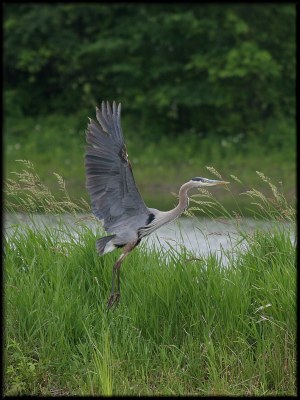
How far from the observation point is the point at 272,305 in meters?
4.90

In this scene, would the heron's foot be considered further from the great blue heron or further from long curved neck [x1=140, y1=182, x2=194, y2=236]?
long curved neck [x1=140, y1=182, x2=194, y2=236]

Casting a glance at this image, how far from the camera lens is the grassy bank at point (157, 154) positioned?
50.8ft

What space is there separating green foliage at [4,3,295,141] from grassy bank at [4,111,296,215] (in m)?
0.66

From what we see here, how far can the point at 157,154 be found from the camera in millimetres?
16938

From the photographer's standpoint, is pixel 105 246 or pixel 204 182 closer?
pixel 204 182

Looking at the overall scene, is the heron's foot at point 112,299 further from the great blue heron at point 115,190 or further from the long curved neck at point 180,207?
the long curved neck at point 180,207

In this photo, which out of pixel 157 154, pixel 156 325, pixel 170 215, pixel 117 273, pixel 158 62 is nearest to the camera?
pixel 170 215

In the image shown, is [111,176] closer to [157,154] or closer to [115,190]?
[115,190]

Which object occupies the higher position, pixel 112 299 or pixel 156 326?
pixel 112 299

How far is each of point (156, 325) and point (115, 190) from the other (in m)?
0.82

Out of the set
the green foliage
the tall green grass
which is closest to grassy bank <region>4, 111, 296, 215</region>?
the green foliage

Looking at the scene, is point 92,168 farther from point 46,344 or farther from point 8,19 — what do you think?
point 8,19

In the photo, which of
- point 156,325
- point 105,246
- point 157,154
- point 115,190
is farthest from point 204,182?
point 157,154

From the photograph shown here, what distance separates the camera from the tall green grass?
4.69 m
